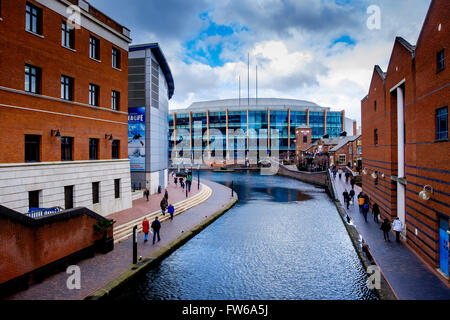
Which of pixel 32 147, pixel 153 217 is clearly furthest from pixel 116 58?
pixel 153 217

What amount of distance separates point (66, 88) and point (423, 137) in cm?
1913

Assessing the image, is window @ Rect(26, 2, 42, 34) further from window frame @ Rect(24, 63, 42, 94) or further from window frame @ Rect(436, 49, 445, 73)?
window frame @ Rect(436, 49, 445, 73)

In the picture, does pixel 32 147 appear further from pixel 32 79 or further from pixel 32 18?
pixel 32 18

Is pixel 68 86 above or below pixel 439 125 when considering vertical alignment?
above

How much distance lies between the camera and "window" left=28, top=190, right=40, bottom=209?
14.6 metres

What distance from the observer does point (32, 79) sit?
1509 cm

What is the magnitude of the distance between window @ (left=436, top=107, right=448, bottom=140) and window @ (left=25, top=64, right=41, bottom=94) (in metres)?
18.9

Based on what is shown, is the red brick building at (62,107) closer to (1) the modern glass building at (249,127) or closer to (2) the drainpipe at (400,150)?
(2) the drainpipe at (400,150)

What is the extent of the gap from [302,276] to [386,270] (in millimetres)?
3342

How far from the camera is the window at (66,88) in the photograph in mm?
17039

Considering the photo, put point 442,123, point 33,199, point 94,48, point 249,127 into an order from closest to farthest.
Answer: point 442,123
point 33,199
point 94,48
point 249,127
